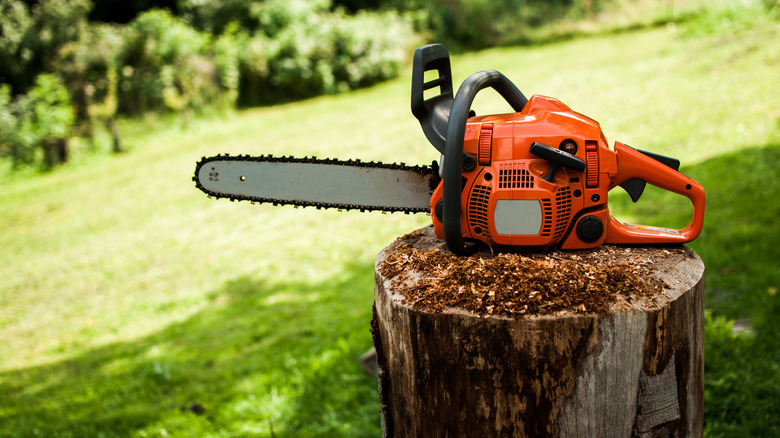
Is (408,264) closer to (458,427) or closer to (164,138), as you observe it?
(458,427)

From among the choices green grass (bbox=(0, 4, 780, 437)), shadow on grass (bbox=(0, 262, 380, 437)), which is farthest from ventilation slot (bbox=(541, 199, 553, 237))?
shadow on grass (bbox=(0, 262, 380, 437))

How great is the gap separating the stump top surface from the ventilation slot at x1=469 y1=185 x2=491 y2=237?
0.09m

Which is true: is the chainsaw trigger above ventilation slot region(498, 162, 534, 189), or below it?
below

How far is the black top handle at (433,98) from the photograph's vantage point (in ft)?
5.46

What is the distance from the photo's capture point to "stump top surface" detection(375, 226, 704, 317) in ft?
4.62

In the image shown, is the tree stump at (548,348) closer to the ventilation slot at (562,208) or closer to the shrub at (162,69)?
the ventilation slot at (562,208)

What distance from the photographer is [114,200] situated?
8445mm

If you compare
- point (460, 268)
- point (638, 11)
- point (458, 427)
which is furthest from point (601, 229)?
point (638, 11)

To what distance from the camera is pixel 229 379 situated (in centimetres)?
356

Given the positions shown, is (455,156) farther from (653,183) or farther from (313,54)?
(313,54)

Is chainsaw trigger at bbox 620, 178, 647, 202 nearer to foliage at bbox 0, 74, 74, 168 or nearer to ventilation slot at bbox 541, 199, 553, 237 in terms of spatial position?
ventilation slot at bbox 541, 199, 553, 237

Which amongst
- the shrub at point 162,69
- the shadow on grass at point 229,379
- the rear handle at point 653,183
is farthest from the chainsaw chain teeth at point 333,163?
the shrub at point 162,69

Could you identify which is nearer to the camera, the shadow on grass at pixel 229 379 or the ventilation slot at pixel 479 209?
the ventilation slot at pixel 479 209

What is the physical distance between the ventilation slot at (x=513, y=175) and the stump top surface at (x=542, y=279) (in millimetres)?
207
